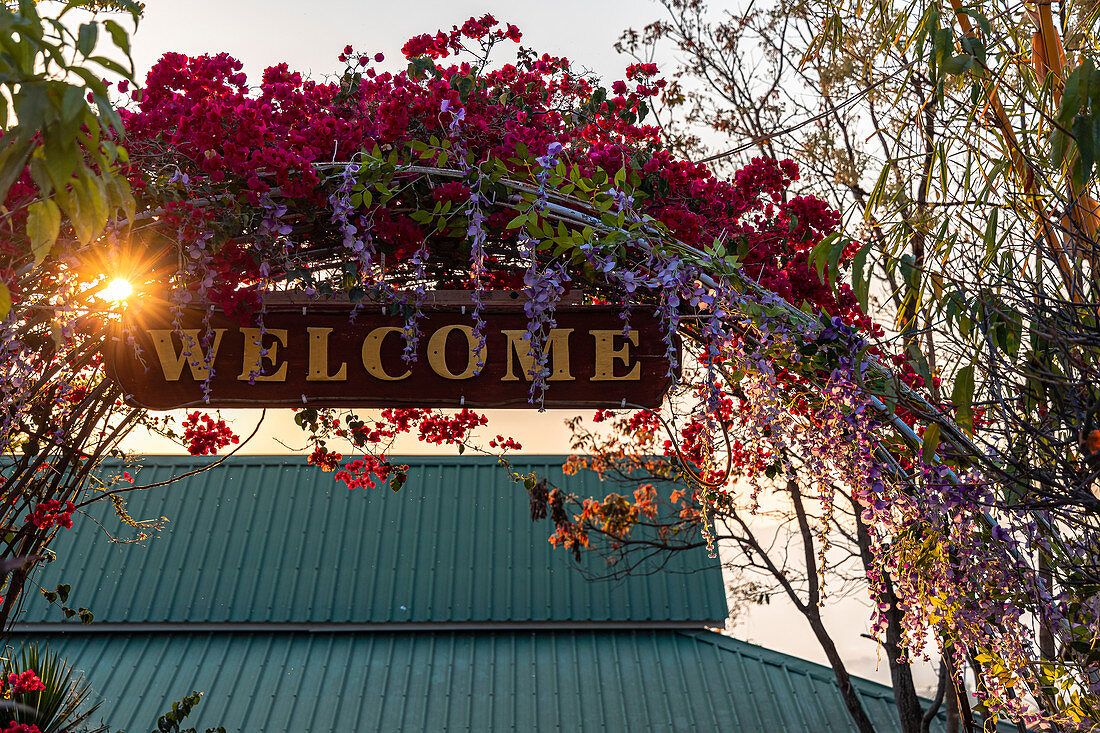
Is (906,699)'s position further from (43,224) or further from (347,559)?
(43,224)

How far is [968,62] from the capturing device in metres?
2.42

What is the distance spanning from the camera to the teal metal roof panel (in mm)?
9586

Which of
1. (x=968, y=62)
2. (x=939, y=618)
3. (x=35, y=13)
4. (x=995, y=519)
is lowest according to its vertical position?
(x=939, y=618)

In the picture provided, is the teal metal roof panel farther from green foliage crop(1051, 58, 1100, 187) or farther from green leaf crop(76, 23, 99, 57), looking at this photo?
green leaf crop(76, 23, 99, 57)

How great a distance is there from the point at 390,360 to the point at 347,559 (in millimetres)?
7134

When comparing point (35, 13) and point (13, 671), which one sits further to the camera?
point (13, 671)

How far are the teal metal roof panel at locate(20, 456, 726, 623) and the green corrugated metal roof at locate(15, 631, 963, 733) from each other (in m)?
0.27

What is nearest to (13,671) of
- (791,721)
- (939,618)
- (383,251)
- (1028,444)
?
(383,251)

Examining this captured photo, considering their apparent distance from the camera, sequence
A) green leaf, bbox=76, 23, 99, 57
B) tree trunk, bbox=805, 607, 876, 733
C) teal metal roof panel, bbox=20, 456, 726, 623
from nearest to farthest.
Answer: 1. green leaf, bbox=76, 23, 99, 57
2. tree trunk, bbox=805, 607, 876, 733
3. teal metal roof panel, bbox=20, 456, 726, 623

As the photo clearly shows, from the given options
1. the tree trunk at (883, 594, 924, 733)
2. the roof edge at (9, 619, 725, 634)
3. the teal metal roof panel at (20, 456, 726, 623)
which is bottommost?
the tree trunk at (883, 594, 924, 733)

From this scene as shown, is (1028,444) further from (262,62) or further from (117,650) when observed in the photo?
(117,650)

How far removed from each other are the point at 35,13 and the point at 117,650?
911 cm

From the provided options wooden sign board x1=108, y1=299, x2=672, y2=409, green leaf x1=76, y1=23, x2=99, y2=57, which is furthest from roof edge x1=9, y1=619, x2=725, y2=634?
green leaf x1=76, y1=23, x2=99, y2=57

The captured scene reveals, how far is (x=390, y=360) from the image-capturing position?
11.6 feet
